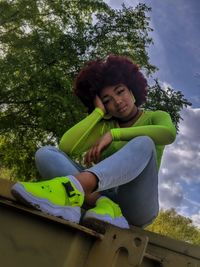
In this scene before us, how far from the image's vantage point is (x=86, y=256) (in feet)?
5.30

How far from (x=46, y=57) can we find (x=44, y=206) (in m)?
14.3

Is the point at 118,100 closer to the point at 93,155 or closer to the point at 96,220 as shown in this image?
the point at 93,155

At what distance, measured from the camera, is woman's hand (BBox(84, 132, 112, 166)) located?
9.23 feet

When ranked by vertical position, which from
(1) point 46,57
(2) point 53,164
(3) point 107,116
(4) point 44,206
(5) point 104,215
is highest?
(1) point 46,57

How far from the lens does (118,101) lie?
3.10m

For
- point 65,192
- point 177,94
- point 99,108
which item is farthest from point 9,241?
point 177,94

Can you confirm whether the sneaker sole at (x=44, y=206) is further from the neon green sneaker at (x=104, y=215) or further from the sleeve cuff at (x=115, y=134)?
the sleeve cuff at (x=115, y=134)

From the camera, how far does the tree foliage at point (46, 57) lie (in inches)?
602

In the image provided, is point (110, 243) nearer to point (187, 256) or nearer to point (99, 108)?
point (187, 256)

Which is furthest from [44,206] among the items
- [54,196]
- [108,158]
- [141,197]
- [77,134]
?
[77,134]

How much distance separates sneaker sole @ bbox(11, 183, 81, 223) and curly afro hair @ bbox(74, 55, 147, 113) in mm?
1428

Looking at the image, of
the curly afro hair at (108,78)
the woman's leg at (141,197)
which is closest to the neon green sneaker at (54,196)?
the woman's leg at (141,197)

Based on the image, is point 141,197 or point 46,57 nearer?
point 141,197

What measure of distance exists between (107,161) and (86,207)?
317 millimetres
